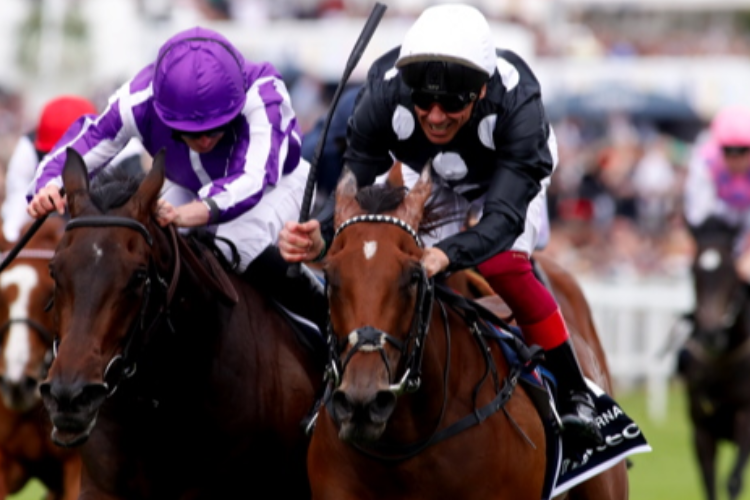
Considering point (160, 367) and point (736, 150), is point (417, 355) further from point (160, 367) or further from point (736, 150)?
point (736, 150)

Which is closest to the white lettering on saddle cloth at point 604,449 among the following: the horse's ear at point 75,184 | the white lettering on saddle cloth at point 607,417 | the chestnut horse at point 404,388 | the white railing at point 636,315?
the white lettering on saddle cloth at point 607,417

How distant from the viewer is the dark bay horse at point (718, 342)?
469 inches

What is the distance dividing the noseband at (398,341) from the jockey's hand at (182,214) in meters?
0.69

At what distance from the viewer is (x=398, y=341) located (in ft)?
16.7

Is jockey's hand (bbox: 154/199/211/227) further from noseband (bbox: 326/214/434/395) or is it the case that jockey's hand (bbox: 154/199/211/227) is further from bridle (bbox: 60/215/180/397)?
noseband (bbox: 326/214/434/395)

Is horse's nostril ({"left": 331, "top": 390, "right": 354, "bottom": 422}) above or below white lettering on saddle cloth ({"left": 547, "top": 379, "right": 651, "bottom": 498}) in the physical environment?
above

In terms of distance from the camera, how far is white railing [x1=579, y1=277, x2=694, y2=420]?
59.2 ft

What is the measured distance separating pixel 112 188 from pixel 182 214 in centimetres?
36

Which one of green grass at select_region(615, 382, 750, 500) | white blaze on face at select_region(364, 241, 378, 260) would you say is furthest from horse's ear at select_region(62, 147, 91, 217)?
green grass at select_region(615, 382, 750, 500)

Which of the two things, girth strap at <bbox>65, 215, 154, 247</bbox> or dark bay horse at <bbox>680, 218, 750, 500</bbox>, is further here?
dark bay horse at <bbox>680, 218, 750, 500</bbox>

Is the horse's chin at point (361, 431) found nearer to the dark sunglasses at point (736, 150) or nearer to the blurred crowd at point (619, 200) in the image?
the dark sunglasses at point (736, 150)

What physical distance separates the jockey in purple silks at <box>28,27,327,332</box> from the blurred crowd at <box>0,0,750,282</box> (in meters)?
9.05

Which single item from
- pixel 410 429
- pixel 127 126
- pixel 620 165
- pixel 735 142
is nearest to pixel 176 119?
pixel 127 126

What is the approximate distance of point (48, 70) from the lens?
28.5 meters
